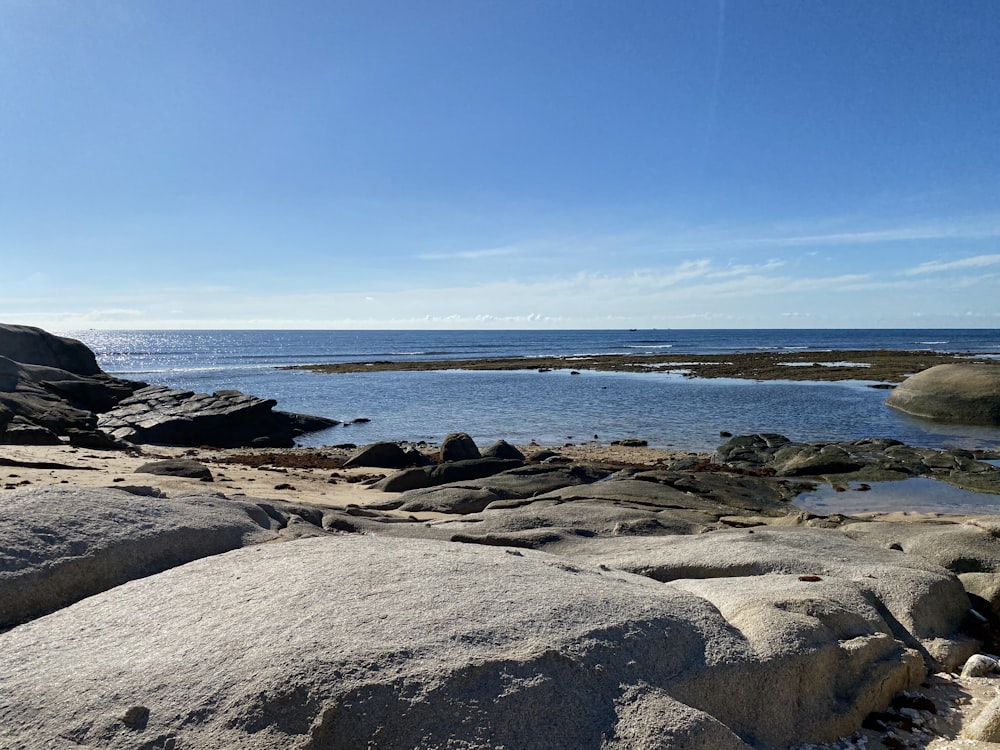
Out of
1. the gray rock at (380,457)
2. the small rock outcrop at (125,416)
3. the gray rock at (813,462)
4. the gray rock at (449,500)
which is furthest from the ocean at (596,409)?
the gray rock at (449,500)

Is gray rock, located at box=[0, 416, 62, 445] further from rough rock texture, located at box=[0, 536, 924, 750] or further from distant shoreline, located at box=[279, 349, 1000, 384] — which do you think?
distant shoreline, located at box=[279, 349, 1000, 384]

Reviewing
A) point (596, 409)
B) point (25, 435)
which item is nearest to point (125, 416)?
point (25, 435)

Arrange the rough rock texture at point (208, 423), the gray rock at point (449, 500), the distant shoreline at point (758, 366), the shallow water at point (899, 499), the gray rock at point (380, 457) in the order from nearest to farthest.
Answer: the gray rock at point (449, 500)
the shallow water at point (899, 499)
the gray rock at point (380, 457)
the rough rock texture at point (208, 423)
the distant shoreline at point (758, 366)

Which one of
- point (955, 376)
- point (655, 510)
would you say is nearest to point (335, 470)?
point (655, 510)

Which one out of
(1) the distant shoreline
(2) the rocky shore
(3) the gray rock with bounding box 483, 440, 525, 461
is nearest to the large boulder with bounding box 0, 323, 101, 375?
(1) the distant shoreline

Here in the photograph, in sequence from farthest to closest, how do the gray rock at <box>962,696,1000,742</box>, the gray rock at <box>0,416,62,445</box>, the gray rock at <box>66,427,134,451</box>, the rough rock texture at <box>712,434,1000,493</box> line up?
the gray rock at <box>66,427,134,451</box> < the rough rock texture at <box>712,434,1000,493</box> < the gray rock at <box>0,416,62,445</box> < the gray rock at <box>962,696,1000,742</box>

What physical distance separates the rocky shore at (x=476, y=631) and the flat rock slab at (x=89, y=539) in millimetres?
29

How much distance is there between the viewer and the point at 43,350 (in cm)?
4950

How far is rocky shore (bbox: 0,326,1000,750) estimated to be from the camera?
511 centimetres

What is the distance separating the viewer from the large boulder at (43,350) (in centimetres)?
4766

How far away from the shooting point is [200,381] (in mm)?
70688

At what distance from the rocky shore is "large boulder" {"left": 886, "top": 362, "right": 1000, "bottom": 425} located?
25.9 m

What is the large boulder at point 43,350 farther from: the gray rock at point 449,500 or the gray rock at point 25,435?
the gray rock at point 449,500

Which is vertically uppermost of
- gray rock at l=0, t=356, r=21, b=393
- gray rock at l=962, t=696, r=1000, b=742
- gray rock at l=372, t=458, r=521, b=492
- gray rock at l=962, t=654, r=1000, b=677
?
gray rock at l=0, t=356, r=21, b=393
